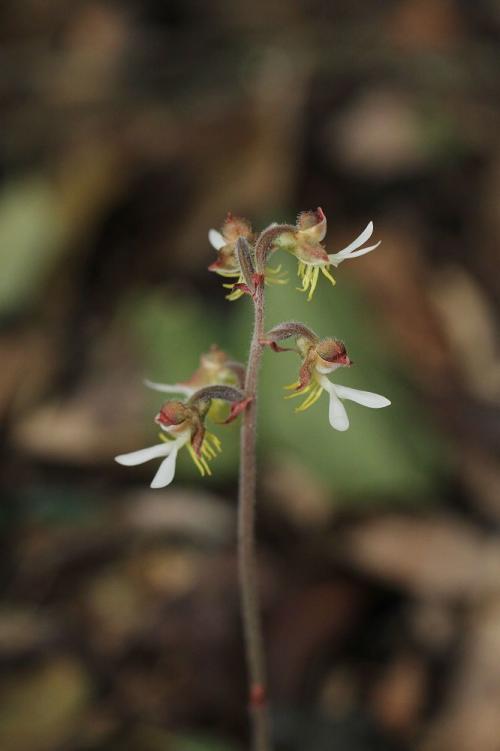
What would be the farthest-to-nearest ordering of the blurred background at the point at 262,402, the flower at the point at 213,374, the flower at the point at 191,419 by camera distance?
1. the blurred background at the point at 262,402
2. the flower at the point at 213,374
3. the flower at the point at 191,419

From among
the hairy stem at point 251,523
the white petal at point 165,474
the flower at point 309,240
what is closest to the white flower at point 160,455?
the white petal at point 165,474

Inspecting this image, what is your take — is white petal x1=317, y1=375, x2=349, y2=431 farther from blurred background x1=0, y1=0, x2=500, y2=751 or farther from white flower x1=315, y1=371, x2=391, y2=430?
blurred background x1=0, y1=0, x2=500, y2=751

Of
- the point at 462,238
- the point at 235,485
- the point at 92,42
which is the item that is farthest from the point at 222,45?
the point at 235,485

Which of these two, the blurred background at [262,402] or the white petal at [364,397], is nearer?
the white petal at [364,397]

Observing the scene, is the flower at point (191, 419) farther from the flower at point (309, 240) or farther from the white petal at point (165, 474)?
the flower at point (309, 240)

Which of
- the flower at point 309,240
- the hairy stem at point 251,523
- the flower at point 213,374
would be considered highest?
the flower at point 309,240

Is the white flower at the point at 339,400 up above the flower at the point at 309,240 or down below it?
below

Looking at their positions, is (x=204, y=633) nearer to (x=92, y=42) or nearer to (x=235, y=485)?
(x=235, y=485)
